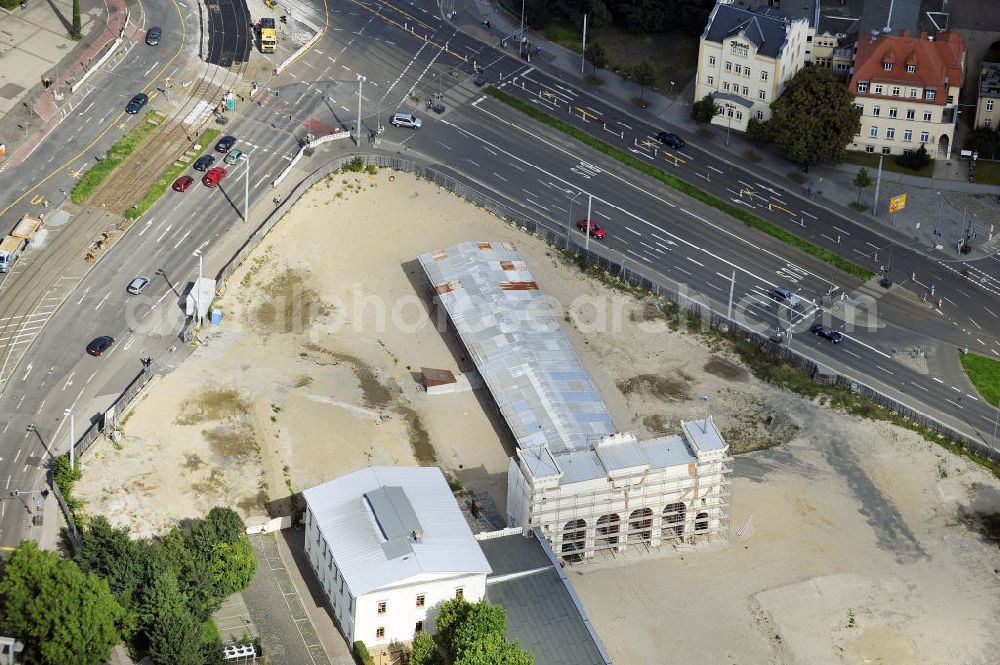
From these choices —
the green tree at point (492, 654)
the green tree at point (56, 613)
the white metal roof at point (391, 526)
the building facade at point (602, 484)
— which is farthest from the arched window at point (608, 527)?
the green tree at point (56, 613)

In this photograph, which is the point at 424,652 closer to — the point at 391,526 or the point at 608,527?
the point at 391,526

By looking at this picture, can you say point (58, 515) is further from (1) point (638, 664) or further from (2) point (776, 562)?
(2) point (776, 562)

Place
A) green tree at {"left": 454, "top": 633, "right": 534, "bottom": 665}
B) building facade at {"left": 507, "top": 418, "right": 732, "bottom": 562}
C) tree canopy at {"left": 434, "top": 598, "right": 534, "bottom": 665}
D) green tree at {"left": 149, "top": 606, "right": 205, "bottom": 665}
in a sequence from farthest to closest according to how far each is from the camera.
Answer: building facade at {"left": 507, "top": 418, "right": 732, "bottom": 562} → green tree at {"left": 149, "top": 606, "right": 205, "bottom": 665} → tree canopy at {"left": 434, "top": 598, "right": 534, "bottom": 665} → green tree at {"left": 454, "top": 633, "right": 534, "bottom": 665}

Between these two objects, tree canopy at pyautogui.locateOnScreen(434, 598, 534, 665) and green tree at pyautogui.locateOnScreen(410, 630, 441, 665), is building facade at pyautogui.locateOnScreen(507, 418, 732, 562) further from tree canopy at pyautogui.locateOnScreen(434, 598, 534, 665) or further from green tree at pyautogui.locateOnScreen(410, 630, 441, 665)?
green tree at pyautogui.locateOnScreen(410, 630, 441, 665)

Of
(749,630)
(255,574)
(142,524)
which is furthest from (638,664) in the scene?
(142,524)

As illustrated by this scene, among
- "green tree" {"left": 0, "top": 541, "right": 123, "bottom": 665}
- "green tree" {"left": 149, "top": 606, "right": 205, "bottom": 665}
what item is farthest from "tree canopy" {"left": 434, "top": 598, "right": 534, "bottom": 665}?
"green tree" {"left": 0, "top": 541, "right": 123, "bottom": 665}

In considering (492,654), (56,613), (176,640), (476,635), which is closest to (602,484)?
(476,635)
